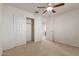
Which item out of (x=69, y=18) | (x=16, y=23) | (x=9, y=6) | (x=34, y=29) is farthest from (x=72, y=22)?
(x=9, y=6)

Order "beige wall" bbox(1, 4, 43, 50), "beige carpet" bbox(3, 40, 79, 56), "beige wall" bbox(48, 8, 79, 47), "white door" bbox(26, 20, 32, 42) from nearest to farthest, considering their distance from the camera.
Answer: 1. "beige carpet" bbox(3, 40, 79, 56)
2. "beige wall" bbox(1, 4, 43, 50)
3. "beige wall" bbox(48, 8, 79, 47)
4. "white door" bbox(26, 20, 32, 42)

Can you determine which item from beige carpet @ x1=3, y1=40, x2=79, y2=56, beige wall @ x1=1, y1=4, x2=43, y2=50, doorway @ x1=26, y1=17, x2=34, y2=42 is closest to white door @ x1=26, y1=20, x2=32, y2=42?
doorway @ x1=26, y1=17, x2=34, y2=42

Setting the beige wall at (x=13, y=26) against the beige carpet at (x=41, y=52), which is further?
the beige wall at (x=13, y=26)

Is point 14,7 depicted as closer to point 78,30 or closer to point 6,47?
point 6,47

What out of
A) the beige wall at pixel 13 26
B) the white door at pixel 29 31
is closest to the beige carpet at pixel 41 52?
the beige wall at pixel 13 26

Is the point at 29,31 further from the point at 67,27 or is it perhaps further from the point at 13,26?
the point at 67,27

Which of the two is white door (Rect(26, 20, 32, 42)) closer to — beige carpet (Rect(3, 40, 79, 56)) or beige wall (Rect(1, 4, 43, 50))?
beige wall (Rect(1, 4, 43, 50))

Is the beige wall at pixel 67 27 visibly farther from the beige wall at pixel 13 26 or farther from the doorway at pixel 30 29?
the beige wall at pixel 13 26

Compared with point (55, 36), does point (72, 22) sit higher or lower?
higher

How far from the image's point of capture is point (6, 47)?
14.2 feet

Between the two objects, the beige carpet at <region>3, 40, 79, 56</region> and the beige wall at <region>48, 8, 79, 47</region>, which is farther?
the beige wall at <region>48, 8, 79, 47</region>

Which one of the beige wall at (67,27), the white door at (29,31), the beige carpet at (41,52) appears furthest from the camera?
the white door at (29,31)

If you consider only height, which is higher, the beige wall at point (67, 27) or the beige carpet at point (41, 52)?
the beige wall at point (67, 27)

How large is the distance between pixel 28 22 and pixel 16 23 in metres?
1.54
